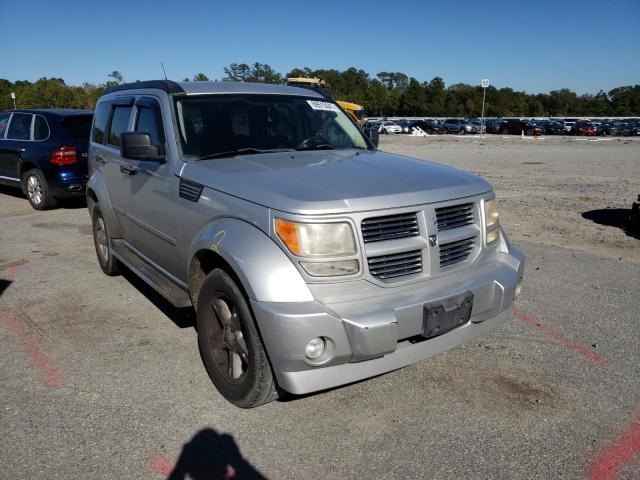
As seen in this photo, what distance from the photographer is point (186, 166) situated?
3668mm

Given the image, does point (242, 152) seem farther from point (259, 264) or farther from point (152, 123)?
point (259, 264)

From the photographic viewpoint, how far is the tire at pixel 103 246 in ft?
18.4

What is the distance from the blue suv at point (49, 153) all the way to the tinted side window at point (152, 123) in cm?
559

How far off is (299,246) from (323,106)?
7.86 feet

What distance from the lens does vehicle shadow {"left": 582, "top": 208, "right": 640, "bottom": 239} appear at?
8016mm

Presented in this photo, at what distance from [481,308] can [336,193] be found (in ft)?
3.69

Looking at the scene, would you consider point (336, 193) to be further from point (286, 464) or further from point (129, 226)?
point (129, 226)

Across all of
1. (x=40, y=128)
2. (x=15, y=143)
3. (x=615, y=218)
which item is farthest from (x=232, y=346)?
(x=15, y=143)

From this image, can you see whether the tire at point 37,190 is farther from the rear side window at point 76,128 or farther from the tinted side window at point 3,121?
the tinted side window at point 3,121

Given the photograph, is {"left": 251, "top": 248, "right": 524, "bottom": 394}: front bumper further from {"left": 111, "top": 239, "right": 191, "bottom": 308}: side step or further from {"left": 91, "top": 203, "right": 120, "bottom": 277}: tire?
{"left": 91, "top": 203, "right": 120, "bottom": 277}: tire

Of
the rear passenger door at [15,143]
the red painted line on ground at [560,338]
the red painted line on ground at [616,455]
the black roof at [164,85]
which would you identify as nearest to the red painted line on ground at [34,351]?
the black roof at [164,85]

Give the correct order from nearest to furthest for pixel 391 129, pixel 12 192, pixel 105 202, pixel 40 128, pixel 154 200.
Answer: pixel 154 200, pixel 105 202, pixel 40 128, pixel 12 192, pixel 391 129

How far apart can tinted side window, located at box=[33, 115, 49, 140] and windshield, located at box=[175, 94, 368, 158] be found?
22.5 ft

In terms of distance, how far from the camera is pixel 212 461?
2.74 m
